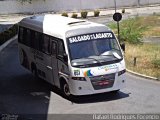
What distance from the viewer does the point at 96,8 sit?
231ft

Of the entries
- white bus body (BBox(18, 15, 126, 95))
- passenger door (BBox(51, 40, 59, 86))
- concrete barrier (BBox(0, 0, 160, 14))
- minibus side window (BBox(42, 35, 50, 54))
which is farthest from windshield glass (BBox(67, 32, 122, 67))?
concrete barrier (BBox(0, 0, 160, 14))

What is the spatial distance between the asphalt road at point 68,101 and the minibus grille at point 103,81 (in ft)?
1.90

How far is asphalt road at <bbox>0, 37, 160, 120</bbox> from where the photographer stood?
49.1ft

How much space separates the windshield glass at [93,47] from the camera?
16.1 metres

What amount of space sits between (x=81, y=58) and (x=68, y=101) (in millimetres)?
1638

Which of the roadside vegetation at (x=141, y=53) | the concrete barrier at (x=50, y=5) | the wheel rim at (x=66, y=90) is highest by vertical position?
the wheel rim at (x=66, y=90)

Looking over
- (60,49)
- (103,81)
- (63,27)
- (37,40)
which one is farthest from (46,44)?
(103,81)

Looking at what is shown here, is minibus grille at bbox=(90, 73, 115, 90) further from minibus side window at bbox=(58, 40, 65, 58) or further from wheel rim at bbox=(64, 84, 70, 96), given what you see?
minibus side window at bbox=(58, 40, 65, 58)

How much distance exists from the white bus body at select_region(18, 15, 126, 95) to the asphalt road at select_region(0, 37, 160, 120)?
1.58 feet

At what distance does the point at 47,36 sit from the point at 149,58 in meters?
7.46

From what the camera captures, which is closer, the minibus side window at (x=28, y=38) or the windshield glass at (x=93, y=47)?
the windshield glass at (x=93, y=47)

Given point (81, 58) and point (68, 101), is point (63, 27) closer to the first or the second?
point (81, 58)

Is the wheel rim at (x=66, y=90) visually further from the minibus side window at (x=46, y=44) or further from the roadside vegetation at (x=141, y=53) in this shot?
the roadside vegetation at (x=141, y=53)

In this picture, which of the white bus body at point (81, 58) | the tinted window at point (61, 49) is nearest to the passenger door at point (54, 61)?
the white bus body at point (81, 58)
